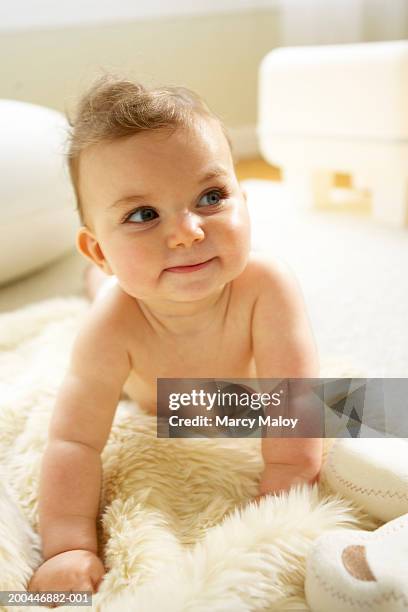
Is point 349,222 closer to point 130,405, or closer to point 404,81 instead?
point 404,81

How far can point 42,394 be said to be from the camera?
2.55ft

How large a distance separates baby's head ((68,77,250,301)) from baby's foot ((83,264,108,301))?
0.45 m

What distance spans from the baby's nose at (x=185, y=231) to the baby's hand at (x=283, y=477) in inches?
8.6

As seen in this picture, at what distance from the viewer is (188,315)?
0.68m

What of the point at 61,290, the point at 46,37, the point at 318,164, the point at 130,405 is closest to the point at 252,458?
the point at 130,405

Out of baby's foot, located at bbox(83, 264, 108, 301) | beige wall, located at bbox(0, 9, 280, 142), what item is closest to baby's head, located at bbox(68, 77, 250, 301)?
Answer: baby's foot, located at bbox(83, 264, 108, 301)

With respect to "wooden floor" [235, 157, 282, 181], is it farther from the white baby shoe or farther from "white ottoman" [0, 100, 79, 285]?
the white baby shoe

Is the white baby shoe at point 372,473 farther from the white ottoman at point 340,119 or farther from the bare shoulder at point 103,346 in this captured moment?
the white ottoman at point 340,119

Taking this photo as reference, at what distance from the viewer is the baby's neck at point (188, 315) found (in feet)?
2.21

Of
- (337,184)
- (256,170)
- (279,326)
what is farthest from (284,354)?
(256,170)

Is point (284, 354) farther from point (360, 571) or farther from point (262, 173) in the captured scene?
point (262, 173)

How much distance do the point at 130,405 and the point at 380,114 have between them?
0.95 m

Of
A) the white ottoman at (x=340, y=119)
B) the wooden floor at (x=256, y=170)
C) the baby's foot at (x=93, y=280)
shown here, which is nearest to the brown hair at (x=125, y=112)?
the baby's foot at (x=93, y=280)

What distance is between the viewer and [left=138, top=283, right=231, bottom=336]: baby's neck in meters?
0.67
